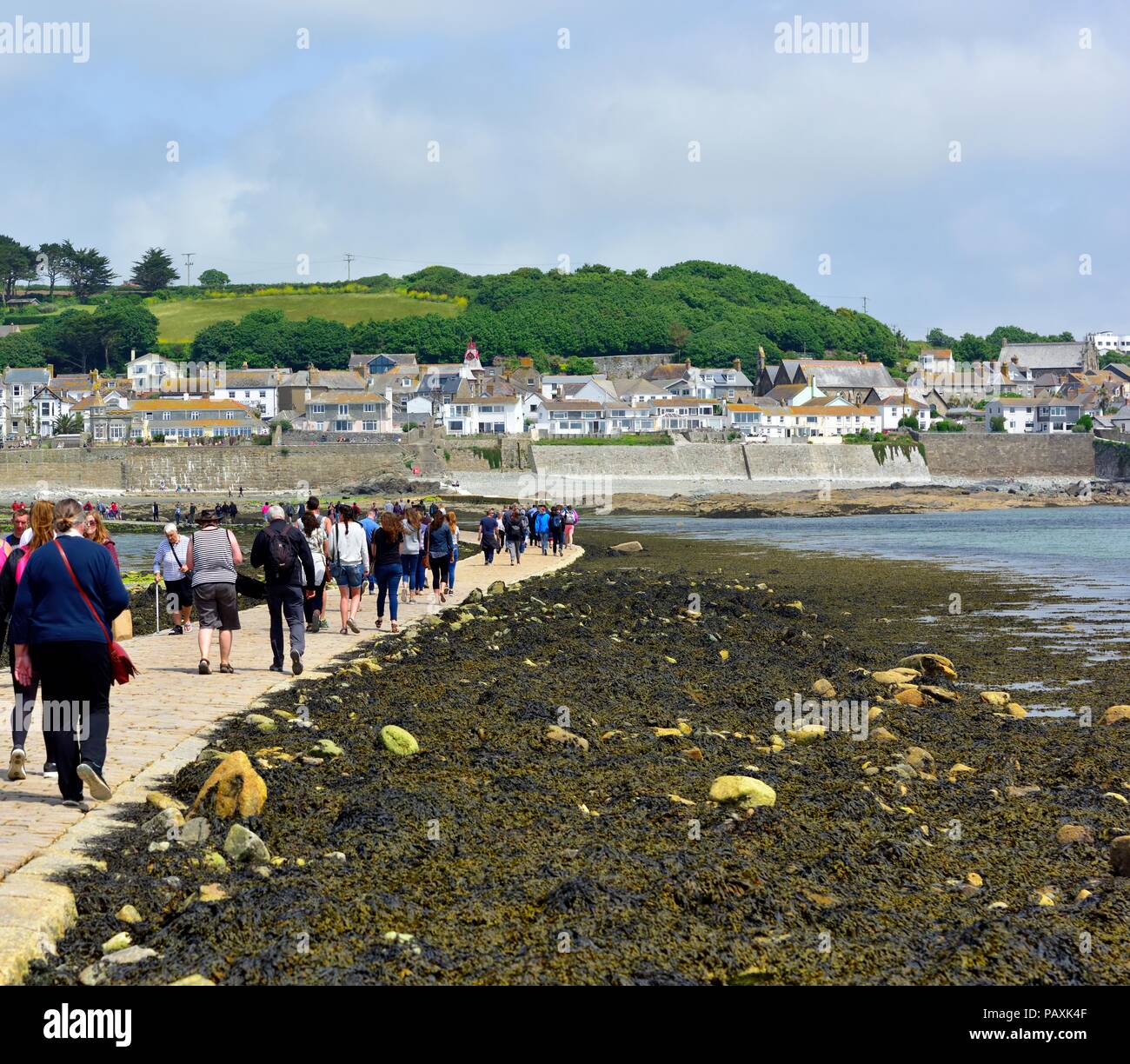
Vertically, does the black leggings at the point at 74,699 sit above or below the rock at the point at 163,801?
above

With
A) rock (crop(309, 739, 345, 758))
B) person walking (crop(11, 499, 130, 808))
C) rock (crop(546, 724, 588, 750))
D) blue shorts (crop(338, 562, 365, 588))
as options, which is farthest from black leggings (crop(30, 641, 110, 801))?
blue shorts (crop(338, 562, 365, 588))

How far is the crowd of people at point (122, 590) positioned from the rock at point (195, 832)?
2.89 ft

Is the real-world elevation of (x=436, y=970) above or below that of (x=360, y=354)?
below

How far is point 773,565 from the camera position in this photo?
120 feet

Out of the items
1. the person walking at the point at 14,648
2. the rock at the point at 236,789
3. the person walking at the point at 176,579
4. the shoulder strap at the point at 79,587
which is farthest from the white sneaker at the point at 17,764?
the person walking at the point at 176,579

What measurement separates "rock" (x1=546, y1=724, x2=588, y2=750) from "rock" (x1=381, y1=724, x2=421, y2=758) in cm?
111

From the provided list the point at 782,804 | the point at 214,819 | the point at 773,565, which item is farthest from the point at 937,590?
the point at 214,819

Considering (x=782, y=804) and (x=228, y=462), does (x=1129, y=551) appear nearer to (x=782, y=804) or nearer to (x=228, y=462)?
(x=782, y=804)

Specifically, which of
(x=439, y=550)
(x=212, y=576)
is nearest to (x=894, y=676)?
(x=212, y=576)

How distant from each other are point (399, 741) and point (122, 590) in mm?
2733

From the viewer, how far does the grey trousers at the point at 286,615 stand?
13.8 meters

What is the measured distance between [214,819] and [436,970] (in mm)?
2582

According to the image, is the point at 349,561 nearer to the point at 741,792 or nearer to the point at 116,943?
the point at 741,792

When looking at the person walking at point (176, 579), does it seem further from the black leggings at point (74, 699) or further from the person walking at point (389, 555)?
the black leggings at point (74, 699)
